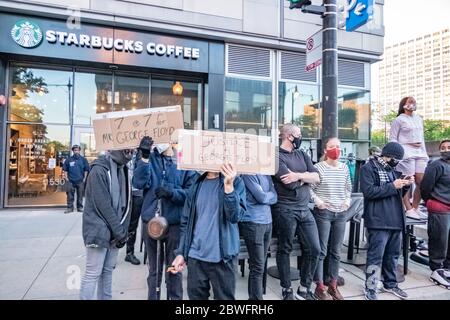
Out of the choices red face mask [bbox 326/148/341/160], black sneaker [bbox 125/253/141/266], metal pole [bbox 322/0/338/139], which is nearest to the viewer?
red face mask [bbox 326/148/341/160]

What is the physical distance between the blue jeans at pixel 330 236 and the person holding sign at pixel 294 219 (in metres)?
0.19

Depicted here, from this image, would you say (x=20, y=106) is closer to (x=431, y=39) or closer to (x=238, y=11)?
(x=238, y=11)

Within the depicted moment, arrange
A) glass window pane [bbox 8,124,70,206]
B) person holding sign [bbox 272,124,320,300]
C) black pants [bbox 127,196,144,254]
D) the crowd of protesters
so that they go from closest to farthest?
the crowd of protesters < person holding sign [bbox 272,124,320,300] < black pants [bbox 127,196,144,254] < glass window pane [bbox 8,124,70,206]

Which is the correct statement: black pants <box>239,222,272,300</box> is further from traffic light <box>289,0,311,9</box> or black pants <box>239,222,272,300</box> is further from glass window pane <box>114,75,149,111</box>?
glass window pane <box>114,75,149,111</box>

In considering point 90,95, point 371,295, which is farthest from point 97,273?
point 90,95

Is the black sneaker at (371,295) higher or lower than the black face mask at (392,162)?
lower

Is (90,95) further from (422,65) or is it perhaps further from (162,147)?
(422,65)

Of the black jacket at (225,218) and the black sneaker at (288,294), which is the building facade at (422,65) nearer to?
the black sneaker at (288,294)

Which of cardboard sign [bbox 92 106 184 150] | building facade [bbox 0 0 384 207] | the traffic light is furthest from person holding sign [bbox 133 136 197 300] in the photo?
building facade [bbox 0 0 384 207]

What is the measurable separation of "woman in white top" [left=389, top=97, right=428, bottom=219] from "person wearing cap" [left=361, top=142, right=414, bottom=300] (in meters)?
1.17

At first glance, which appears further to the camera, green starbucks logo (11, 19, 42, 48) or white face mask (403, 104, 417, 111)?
green starbucks logo (11, 19, 42, 48)

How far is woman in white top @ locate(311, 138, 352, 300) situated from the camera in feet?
12.2

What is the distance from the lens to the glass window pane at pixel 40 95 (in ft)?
31.8

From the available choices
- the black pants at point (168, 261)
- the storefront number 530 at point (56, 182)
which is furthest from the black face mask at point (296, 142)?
the storefront number 530 at point (56, 182)
